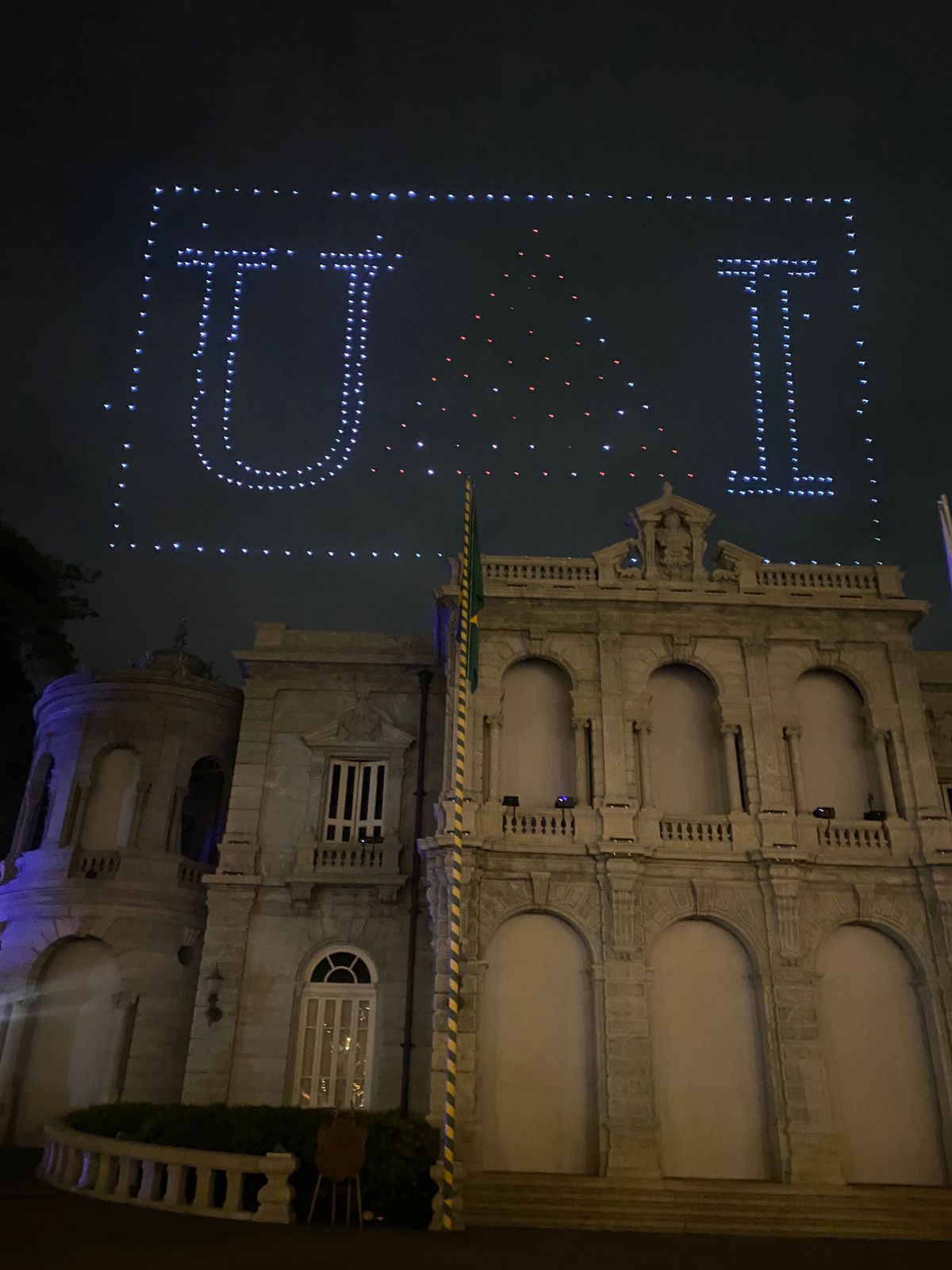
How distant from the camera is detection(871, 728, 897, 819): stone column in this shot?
898 inches

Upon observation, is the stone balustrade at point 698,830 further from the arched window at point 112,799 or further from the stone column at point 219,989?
the arched window at point 112,799

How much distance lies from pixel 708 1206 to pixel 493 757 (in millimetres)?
10289

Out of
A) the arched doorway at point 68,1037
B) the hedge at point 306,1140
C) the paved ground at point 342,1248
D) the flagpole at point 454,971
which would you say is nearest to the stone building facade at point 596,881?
the arched doorway at point 68,1037

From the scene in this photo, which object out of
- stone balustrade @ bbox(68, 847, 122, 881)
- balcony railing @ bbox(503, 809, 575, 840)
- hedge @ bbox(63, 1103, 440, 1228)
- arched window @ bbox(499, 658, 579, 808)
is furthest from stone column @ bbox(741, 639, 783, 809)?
stone balustrade @ bbox(68, 847, 122, 881)

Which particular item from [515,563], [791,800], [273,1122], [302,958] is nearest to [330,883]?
[302,958]

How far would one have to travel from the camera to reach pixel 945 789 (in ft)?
85.7

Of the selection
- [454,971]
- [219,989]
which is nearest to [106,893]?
[219,989]

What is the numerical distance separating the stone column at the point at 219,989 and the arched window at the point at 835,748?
573 inches

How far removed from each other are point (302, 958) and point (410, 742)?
6.27 m

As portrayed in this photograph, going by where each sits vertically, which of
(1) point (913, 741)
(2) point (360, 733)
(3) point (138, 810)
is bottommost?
(3) point (138, 810)

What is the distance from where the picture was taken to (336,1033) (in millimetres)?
23469

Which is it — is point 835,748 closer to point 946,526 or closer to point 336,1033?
point 946,526

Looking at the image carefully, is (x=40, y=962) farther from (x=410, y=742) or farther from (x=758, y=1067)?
(x=758, y=1067)

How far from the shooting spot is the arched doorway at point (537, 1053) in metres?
20.1
